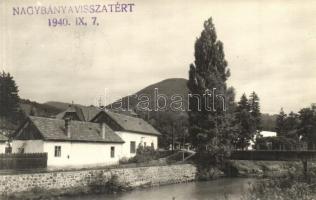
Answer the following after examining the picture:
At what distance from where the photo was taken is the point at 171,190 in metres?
35.4

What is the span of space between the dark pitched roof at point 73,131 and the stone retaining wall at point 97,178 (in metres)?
7.64

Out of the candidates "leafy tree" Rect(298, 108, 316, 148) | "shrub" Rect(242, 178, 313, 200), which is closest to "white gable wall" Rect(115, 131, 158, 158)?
"leafy tree" Rect(298, 108, 316, 148)

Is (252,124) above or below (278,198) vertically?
above

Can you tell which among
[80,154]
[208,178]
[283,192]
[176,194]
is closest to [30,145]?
[80,154]

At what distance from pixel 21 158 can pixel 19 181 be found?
7356 millimetres

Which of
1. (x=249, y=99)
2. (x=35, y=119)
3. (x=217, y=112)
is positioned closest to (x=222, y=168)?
(x=217, y=112)

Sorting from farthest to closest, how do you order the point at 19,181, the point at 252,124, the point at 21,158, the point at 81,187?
the point at 252,124 → the point at 21,158 → the point at 81,187 → the point at 19,181

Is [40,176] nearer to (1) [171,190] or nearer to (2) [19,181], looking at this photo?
(2) [19,181]

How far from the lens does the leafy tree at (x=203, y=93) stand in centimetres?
4681

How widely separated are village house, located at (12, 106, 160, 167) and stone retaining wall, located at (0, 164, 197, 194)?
23.9 ft

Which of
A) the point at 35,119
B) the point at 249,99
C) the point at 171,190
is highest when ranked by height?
the point at 249,99

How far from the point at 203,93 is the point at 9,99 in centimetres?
4290

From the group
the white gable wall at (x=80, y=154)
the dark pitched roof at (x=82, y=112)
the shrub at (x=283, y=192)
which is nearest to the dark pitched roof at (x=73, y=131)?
the white gable wall at (x=80, y=154)

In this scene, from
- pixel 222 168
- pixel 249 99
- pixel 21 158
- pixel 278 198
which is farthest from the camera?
pixel 249 99
